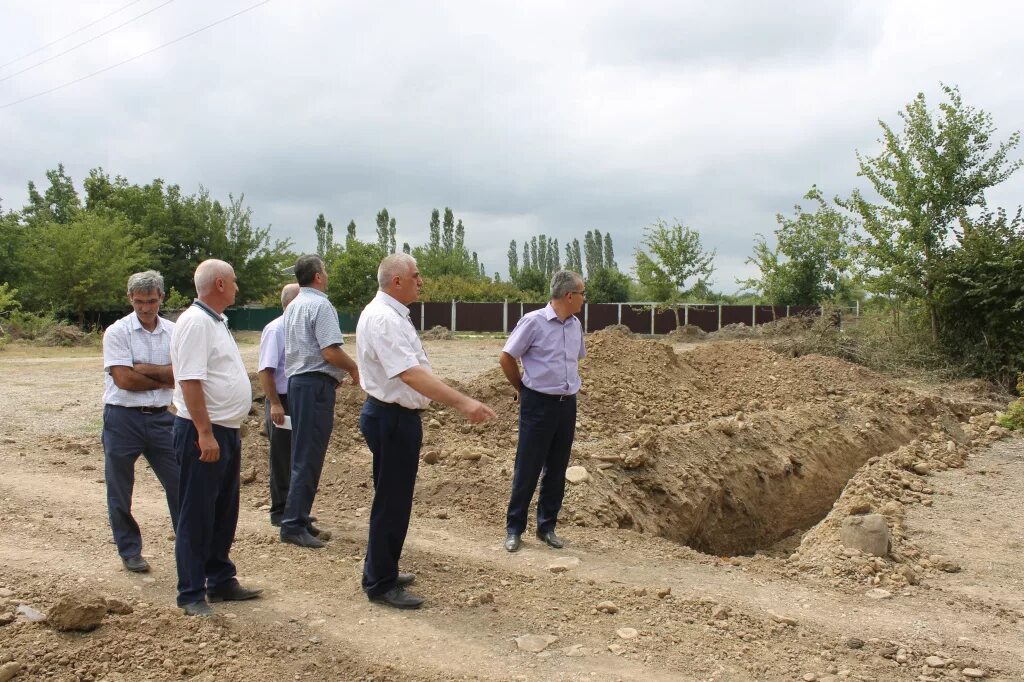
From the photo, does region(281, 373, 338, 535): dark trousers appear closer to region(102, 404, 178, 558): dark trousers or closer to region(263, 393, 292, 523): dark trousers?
region(263, 393, 292, 523): dark trousers

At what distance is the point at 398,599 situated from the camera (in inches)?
170

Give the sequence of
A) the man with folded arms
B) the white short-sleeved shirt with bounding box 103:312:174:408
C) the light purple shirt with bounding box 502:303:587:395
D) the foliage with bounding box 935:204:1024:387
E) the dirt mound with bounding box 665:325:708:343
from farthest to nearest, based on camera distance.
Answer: the dirt mound with bounding box 665:325:708:343
the foliage with bounding box 935:204:1024:387
the light purple shirt with bounding box 502:303:587:395
the man with folded arms
the white short-sleeved shirt with bounding box 103:312:174:408

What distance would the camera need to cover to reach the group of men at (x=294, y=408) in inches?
160

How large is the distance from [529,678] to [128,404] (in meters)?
2.92

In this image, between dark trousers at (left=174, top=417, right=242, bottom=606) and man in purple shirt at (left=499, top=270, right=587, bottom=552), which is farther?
man in purple shirt at (left=499, top=270, right=587, bottom=552)

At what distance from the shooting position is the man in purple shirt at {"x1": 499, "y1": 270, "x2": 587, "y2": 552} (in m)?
5.51

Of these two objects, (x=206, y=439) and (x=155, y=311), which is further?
(x=155, y=311)

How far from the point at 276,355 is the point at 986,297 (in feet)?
48.9

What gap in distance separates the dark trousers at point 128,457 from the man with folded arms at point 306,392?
0.76 m

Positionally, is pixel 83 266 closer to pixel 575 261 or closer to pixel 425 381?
pixel 425 381

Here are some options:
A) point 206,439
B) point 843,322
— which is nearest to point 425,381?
point 206,439

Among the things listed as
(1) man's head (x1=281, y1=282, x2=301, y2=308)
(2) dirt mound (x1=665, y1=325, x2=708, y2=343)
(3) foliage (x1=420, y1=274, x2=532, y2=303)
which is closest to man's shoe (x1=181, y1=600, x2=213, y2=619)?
(1) man's head (x1=281, y1=282, x2=301, y2=308)

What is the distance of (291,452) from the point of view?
18.9 feet

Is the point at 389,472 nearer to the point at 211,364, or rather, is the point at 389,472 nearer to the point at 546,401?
the point at 211,364
